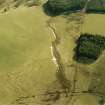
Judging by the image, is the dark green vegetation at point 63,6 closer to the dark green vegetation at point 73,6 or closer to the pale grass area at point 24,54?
the dark green vegetation at point 73,6

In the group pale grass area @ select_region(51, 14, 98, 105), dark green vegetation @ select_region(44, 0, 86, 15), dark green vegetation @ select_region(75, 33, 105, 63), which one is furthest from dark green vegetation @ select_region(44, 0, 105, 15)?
dark green vegetation @ select_region(75, 33, 105, 63)

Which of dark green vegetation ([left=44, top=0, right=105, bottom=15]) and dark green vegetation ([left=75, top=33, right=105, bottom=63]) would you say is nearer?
dark green vegetation ([left=75, top=33, right=105, bottom=63])

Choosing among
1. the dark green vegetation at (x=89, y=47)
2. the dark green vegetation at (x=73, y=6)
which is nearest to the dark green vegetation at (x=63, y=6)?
the dark green vegetation at (x=73, y=6)

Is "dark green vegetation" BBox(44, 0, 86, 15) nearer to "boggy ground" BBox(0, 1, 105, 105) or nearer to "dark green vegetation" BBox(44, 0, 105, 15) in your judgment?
"dark green vegetation" BBox(44, 0, 105, 15)

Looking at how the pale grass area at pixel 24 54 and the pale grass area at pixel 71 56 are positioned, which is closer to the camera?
the pale grass area at pixel 71 56

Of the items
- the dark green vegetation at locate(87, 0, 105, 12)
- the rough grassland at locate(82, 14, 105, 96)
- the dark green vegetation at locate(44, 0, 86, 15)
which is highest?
the dark green vegetation at locate(44, 0, 86, 15)

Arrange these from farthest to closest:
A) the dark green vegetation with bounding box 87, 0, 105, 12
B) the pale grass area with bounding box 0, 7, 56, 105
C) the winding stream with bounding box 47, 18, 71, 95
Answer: the dark green vegetation with bounding box 87, 0, 105, 12 < the winding stream with bounding box 47, 18, 71, 95 < the pale grass area with bounding box 0, 7, 56, 105

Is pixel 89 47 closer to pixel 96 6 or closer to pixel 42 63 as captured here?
pixel 42 63
